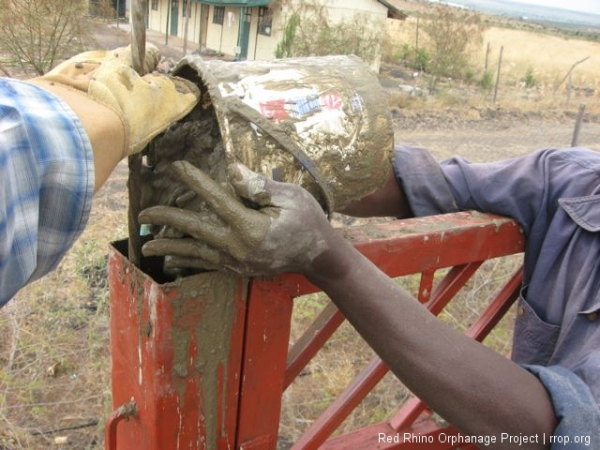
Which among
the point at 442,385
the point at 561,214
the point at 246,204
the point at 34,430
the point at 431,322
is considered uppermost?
the point at 246,204

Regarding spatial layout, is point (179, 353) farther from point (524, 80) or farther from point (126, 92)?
point (524, 80)

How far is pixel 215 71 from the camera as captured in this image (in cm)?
126

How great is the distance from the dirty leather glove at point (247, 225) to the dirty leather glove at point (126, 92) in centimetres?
12

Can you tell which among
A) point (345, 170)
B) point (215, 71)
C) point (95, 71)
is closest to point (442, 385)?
point (345, 170)

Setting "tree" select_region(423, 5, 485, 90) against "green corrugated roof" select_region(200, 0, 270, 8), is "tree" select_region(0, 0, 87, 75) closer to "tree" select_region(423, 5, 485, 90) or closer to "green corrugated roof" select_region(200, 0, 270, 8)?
"green corrugated roof" select_region(200, 0, 270, 8)

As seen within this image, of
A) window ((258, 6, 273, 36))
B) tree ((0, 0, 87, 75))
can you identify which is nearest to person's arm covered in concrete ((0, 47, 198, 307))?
tree ((0, 0, 87, 75))

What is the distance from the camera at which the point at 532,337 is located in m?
1.78

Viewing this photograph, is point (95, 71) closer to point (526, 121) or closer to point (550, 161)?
point (550, 161)

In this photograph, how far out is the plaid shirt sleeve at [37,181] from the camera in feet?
2.94

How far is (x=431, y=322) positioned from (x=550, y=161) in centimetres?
83

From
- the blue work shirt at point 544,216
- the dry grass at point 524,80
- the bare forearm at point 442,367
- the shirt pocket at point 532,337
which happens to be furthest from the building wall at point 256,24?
the bare forearm at point 442,367

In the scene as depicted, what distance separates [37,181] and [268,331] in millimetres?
638

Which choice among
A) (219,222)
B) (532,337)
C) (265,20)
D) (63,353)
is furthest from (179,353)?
(265,20)

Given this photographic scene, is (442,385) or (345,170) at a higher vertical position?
(345,170)
